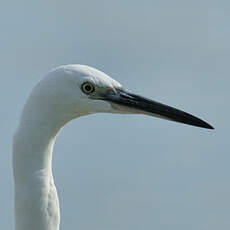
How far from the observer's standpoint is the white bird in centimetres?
577

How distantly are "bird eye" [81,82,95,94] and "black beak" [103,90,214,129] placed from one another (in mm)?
278

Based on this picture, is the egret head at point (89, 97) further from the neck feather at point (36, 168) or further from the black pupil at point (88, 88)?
the neck feather at point (36, 168)

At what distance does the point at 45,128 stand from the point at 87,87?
63cm

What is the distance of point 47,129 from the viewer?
5.87 meters

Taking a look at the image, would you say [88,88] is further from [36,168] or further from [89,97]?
[36,168]

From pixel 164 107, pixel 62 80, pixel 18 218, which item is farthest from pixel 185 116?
pixel 18 218

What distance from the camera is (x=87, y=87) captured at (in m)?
6.07

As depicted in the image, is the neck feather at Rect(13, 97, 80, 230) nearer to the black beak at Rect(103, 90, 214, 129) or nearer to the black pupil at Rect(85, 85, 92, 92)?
the black pupil at Rect(85, 85, 92, 92)

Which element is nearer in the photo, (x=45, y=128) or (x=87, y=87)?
(x=45, y=128)

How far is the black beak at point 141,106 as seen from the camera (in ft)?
21.2

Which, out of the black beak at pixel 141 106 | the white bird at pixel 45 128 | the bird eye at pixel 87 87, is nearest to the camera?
the white bird at pixel 45 128

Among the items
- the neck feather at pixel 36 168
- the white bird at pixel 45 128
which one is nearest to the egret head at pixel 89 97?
the white bird at pixel 45 128

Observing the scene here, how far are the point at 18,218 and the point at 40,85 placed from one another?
4.69ft

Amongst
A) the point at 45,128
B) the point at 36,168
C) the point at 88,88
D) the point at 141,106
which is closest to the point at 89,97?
the point at 88,88
